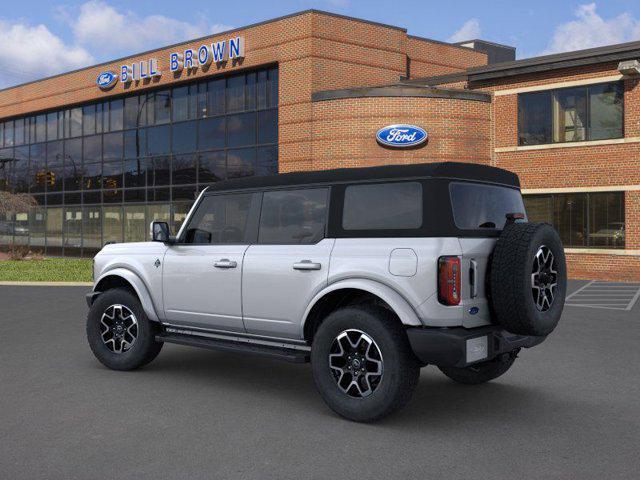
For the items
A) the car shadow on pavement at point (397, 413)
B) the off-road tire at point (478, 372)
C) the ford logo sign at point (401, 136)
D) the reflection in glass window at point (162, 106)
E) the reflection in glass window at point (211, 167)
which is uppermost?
the reflection in glass window at point (162, 106)

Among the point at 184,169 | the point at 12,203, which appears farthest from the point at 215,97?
the point at 12,203

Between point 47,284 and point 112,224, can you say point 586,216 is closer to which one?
point 47,284

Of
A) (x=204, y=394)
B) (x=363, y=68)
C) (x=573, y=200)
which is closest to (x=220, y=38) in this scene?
(x=363, y=68)

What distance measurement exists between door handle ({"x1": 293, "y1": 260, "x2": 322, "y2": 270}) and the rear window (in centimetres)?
121

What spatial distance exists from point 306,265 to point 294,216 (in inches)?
21.9

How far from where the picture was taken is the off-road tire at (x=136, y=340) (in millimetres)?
7031

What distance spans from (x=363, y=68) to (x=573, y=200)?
8.77m

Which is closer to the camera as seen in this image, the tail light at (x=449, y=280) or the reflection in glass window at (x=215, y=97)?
the tail light at (x=449, y=280)

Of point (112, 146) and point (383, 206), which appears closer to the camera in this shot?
point (383, 206)

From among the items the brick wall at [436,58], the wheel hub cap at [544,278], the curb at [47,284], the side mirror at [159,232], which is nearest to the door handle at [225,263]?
the side mirror at [159,232]

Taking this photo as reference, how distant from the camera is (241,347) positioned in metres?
6.17

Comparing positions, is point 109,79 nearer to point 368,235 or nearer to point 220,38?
point 220,38

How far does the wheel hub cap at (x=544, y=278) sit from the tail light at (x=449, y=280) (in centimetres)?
70

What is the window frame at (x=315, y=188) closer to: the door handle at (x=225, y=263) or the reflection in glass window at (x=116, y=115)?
the door handle at (x=225, y=263)
